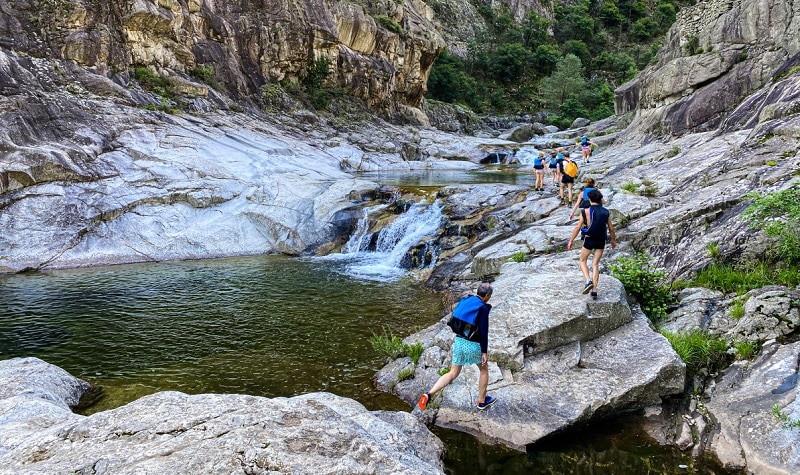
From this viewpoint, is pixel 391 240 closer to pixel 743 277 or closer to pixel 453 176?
pixel 743 277

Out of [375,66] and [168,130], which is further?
[375,66]

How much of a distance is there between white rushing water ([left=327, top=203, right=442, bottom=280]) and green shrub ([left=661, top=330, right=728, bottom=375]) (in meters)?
10.2

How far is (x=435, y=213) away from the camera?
18.9 m

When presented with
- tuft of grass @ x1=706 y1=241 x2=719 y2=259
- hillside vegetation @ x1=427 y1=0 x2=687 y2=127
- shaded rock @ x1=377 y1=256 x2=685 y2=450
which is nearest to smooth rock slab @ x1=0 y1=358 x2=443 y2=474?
shaded rock @ x1=377 y1=256 x2=685 y2=450

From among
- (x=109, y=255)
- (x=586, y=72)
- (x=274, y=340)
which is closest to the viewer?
(x=274, y=340)

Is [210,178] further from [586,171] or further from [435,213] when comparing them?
[586,171]

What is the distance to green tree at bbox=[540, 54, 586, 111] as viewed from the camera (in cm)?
6381

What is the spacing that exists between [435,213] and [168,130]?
48.0ft

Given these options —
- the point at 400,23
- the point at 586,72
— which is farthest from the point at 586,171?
the point at 586,72

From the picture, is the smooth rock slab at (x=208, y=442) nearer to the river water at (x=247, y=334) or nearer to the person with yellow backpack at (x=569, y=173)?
the river water at (x=247, y=334)

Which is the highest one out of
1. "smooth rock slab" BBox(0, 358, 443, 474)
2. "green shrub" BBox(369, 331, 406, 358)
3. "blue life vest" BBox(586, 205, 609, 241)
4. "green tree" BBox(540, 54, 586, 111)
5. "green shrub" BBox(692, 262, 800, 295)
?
"green tree" BBox(540, 54, 586, 111)

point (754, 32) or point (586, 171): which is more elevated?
point (754, 32)


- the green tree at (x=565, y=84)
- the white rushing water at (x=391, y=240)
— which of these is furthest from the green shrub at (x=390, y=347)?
the green tree at (x=565, y=84)

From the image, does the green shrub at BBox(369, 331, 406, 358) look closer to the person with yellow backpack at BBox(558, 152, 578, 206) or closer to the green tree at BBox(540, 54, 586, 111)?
the person with yellow backpack at BBox(558, 152, 578, 206)
